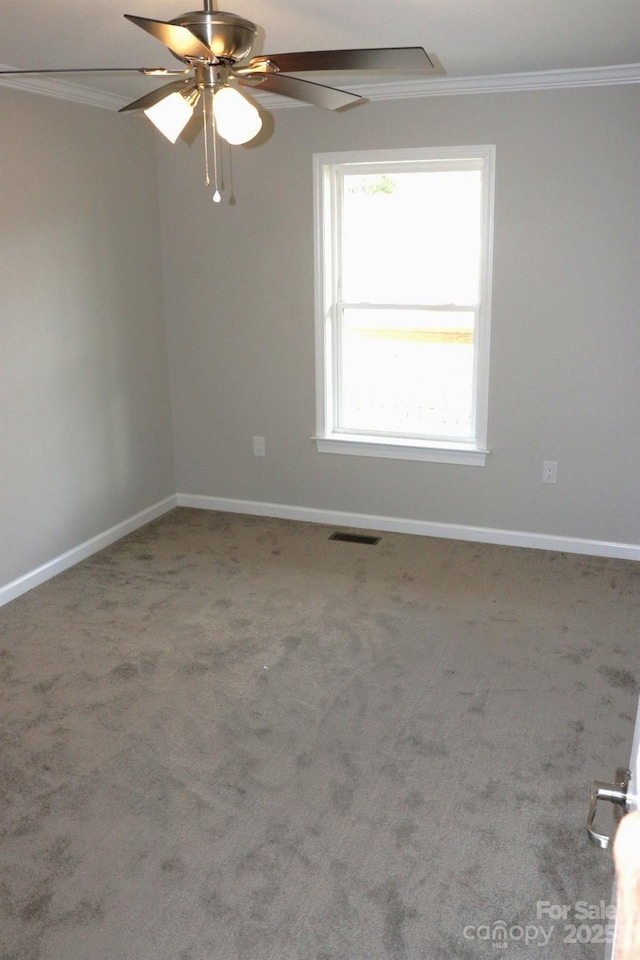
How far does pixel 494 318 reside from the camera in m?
4.35

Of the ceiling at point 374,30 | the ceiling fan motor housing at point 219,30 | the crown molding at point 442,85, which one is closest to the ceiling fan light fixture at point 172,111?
the ceiling fan motor housing at point 219,30

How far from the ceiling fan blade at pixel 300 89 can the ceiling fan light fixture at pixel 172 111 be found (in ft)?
0.54

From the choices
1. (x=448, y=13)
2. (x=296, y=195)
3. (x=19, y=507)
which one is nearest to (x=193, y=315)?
(x=296, y=195)

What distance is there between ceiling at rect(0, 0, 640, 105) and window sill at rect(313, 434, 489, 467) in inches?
74.0

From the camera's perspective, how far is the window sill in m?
4.59

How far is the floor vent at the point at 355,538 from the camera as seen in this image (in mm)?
4719

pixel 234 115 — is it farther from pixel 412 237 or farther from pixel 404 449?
pixel 404 449

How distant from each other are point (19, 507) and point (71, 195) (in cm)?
158

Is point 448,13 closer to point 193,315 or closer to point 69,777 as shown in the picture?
point 193,315

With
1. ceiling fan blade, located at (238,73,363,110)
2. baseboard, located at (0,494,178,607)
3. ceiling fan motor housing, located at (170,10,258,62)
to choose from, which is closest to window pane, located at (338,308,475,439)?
baseboard, located at (0,494,178,607)

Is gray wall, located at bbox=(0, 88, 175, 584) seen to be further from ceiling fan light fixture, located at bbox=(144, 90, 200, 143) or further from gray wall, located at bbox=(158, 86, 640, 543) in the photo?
ceiling fan light fixture, located at bbox=(144, 90, 200, 143)

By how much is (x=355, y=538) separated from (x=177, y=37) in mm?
3157

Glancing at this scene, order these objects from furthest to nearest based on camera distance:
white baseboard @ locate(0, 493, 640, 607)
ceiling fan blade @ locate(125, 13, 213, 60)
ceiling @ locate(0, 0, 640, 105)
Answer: white baseboard @ locate(0, 493, 640, 607) → ceiling @ locate(0, 0, 640, 105) → ceiling fan blade @ locate(125, 13, 213, 60)

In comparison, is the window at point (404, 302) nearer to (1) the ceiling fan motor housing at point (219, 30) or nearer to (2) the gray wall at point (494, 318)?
(2) the gray wall at point (494, 318)
